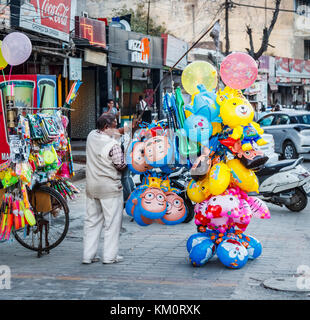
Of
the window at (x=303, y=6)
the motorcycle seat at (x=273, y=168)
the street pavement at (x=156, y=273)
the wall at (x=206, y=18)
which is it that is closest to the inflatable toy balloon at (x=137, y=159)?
the street pavement at (x=156, y=273)

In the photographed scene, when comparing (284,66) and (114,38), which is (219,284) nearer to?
(114,38)

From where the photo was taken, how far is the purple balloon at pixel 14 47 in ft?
21.6

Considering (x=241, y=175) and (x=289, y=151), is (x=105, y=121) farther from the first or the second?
(x=289, y=151)

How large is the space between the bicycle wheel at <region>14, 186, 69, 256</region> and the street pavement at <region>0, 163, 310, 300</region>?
5.5 inches

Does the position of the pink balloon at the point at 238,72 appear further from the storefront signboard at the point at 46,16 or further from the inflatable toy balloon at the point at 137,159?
the storefront signboard at the point at 46,16

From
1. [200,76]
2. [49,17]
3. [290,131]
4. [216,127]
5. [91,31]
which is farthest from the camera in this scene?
[91,31]

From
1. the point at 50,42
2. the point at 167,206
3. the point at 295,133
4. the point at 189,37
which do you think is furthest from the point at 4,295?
the point at 189,37

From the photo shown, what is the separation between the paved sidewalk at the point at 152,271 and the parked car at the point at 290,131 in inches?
341

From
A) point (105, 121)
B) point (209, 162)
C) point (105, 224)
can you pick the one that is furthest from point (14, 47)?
point (209, 162)

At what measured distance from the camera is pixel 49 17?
15.1m

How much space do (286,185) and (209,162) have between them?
12.4ft

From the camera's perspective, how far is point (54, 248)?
6930 millimetres

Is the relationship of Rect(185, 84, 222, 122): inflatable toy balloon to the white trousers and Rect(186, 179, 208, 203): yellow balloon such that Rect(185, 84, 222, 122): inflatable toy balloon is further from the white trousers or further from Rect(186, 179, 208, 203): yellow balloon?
the white trousers
